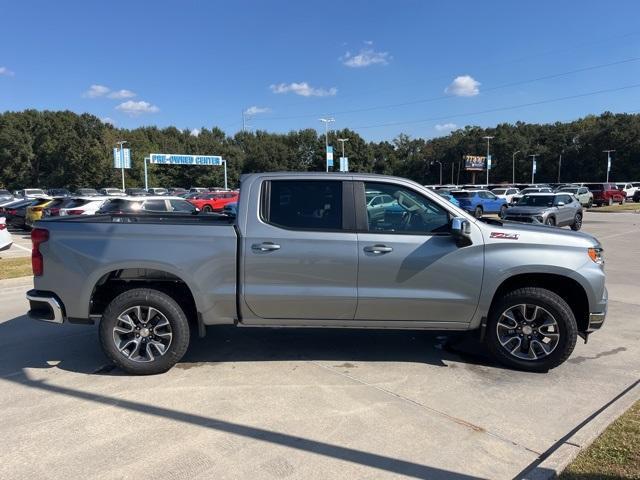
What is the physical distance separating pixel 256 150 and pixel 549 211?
95.2 metres

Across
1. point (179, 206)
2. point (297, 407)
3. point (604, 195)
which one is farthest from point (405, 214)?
point (604, 195)

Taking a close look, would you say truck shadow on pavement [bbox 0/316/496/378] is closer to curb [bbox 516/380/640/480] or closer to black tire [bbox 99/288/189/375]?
black tire [bbox 99/288/189/375]

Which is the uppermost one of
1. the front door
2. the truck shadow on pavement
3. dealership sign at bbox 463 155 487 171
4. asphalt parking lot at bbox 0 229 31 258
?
dealership sign at bbox 463 155 487 171

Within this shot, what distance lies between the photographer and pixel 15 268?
10984 mm

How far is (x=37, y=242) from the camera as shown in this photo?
15.6 ft

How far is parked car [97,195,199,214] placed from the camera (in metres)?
16.7

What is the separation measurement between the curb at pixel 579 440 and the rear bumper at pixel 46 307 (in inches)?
161

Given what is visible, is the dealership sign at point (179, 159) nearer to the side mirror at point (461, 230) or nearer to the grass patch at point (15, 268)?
the grass patch at point (15, 268)

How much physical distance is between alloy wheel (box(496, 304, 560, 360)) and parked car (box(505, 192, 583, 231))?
15659 millimetres

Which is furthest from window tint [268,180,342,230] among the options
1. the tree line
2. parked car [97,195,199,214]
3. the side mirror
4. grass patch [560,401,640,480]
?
the tree line

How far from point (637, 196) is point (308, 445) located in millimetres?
56529

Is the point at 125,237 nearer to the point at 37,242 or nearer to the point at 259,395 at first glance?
the point at 37,242

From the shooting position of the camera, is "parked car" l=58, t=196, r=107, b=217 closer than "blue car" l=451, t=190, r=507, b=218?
Yes

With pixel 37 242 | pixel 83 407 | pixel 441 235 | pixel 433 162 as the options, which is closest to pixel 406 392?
pixel 441 235
